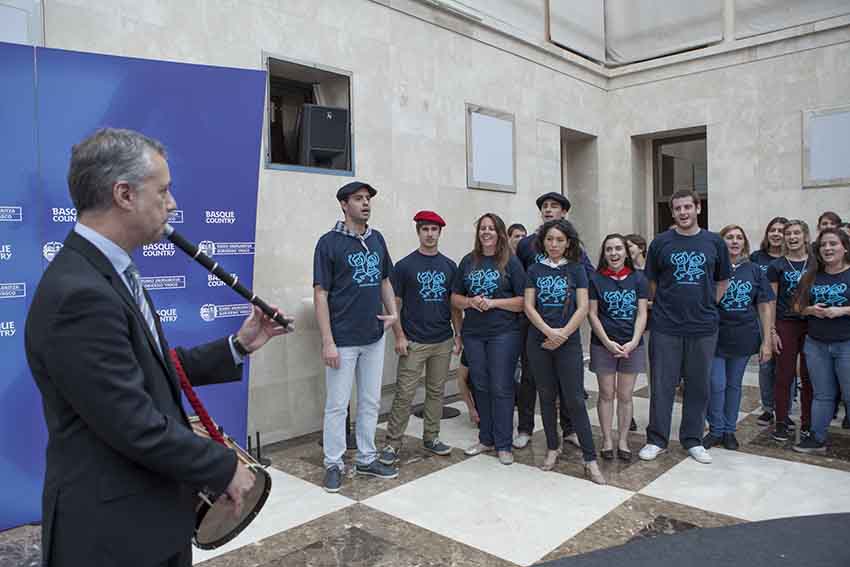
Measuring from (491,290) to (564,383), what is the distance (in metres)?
0.69

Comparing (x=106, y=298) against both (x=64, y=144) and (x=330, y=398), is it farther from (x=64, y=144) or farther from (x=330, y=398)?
(x=330, y=398)

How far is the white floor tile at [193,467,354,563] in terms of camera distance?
2.78 meters

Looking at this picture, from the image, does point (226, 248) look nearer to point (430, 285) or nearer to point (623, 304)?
point (430, 285)

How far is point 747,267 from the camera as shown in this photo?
404cm

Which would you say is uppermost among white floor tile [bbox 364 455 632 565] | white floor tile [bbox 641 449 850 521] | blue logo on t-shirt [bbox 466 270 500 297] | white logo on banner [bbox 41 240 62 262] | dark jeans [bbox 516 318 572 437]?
white logo on banner [bbox 41 240 62 262]

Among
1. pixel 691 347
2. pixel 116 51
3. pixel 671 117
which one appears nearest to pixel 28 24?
pixel 116 51

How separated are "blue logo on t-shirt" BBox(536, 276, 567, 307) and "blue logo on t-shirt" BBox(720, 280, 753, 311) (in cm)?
113

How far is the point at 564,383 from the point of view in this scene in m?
3.60

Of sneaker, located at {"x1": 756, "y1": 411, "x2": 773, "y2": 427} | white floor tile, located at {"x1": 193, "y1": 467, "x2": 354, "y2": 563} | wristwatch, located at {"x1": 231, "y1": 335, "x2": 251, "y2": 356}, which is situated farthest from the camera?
sneaker, located at {"x1": 756, "y1": 411, "x2": 773, "y2": 427}

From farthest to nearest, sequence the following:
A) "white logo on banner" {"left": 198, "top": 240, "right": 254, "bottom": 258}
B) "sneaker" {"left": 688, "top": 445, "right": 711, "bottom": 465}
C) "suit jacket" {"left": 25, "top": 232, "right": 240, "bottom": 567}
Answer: "sneaker" {"left": 688, "top": 445, "right": 711, "bottom": 465}
"white logo on banner" {"left": 198, "top": 240, "right": 254, "bottom": 258}
"suit jacket" {"left": 25, "top": 232, "right": 240, "bottom": 567}

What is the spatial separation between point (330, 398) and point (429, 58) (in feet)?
10.5

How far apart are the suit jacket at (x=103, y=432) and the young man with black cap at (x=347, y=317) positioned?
2.21 m

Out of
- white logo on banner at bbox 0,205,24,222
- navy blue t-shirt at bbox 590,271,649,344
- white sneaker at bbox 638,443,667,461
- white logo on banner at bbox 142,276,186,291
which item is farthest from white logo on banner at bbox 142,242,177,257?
white sneaker at bbox 638,443,667,461

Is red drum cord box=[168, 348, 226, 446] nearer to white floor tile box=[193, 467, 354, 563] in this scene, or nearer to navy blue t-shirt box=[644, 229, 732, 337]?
white floor tile box=[193, 467, 354, 563]
